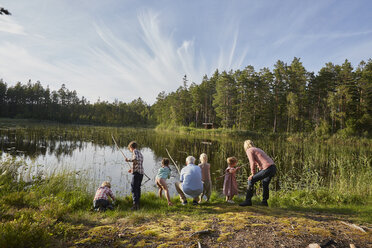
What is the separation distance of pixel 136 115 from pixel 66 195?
90.2 metres

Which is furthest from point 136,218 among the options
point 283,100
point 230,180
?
point 283,100

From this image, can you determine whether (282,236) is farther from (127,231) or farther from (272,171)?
(127,231)

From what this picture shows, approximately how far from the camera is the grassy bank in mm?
3004

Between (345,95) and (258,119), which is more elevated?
(345,95)

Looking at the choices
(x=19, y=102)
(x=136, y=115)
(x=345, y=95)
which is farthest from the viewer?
(x=136, y=115)

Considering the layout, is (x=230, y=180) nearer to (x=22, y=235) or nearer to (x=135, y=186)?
(x=135, y=186)

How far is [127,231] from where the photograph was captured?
350 cm

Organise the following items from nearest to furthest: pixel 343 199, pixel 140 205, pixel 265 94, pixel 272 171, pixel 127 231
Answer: pixel 127 231 → pixel 272 171 → pixel 140 205 → pixel 343 199 → pixel 265 94

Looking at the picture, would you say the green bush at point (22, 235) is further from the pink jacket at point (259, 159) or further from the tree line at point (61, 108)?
the tree line at point (61, 108)

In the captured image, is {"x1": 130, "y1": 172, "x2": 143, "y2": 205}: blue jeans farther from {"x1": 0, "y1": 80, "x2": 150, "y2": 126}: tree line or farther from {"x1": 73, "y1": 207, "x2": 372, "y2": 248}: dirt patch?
{"x1": 0, "y1": 80, "x2": 150, "y2": 126}: tree line

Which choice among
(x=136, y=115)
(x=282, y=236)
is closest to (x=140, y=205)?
(x=282, y=236)

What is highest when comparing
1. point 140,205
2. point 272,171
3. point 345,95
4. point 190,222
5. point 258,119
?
point 345,95

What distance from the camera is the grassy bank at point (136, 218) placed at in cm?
300

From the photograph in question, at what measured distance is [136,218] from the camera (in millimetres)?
4172
